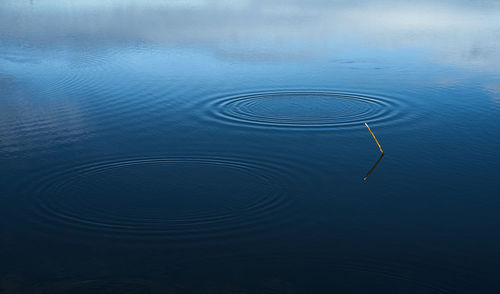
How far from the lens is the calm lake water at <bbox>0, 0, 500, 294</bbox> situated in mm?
9148

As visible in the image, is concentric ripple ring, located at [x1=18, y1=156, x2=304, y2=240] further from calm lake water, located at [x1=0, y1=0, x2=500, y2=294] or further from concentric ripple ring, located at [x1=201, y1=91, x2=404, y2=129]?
concentric ripple ring, located at [x1=201, y1=91, x2=404, y2=129]

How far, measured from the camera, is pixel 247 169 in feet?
43.1

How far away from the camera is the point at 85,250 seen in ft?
31.4

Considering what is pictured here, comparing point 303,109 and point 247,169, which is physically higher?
Result: point 303,109

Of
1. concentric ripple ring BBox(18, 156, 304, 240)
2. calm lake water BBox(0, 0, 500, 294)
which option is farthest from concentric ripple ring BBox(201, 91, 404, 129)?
concentric ripple ring BBox(18, 156, 304, 240)

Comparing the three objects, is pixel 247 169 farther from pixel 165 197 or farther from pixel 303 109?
pixel 303 109

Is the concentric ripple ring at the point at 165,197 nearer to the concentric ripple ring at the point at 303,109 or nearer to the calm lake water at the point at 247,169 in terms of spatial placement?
the calm lake water at the point at 247,169

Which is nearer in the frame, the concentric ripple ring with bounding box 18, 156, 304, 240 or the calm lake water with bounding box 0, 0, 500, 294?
the calm lake water with bounding box 0, 0, 500, 294

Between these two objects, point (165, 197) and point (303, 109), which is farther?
point (303, 109)

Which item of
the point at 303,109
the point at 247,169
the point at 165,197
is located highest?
the point at 303,109

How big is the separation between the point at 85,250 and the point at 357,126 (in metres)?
9.07

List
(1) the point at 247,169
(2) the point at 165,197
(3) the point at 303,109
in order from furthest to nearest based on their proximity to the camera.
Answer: (3) the point at 303,109 < (1) the point at 247,169 < (2) the point at 165,197

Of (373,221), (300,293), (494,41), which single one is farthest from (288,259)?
(494,41)

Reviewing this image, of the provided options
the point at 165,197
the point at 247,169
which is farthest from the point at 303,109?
the point at 165,197
